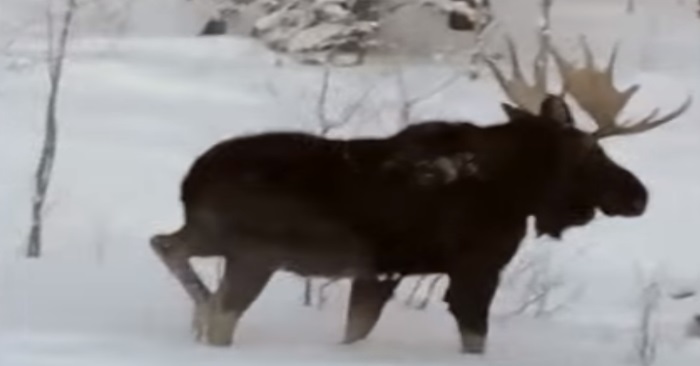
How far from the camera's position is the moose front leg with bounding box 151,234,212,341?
1.66 meters

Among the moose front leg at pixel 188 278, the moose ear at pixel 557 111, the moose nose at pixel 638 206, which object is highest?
the moose ear at pixel 557 111

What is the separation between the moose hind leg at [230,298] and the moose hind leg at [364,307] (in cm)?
8

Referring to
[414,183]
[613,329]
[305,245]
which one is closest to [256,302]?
[305,245]

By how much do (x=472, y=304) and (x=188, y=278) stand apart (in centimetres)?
26

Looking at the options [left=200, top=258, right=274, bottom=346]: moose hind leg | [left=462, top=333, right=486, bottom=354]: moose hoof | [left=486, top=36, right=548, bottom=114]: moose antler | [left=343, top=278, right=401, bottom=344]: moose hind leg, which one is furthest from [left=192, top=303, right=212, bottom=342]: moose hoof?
[left=486, top=36, right=548, bottom=114]: moose antler

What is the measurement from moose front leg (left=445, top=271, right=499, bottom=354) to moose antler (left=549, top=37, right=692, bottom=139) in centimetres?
17

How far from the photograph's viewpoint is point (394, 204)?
5.38 ft

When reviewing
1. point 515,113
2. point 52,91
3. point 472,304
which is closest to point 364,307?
point 472,304

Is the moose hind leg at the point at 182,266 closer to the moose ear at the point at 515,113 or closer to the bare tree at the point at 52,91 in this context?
the bare tree at the point at 52,91

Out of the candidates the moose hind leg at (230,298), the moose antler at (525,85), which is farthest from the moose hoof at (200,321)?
the moose antler at (525,85)

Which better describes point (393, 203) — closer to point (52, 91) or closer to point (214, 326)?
point (214, 326)

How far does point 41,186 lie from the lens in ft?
5.87

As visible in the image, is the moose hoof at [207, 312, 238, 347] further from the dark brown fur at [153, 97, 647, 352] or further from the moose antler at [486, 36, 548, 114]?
the moose antler at [486, 36, 548, 114]

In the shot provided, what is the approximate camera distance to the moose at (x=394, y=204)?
1.64 m
